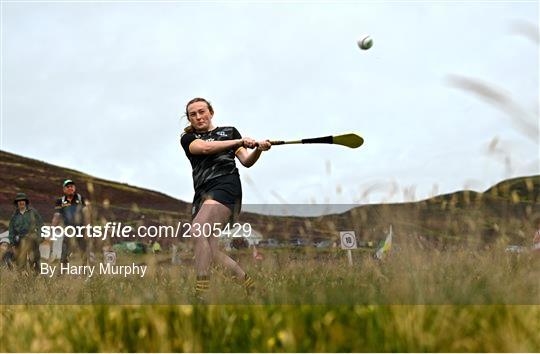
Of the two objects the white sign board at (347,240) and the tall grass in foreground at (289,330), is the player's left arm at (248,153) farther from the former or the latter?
the white sign board at (347,240)

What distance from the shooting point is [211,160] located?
577 centimetres

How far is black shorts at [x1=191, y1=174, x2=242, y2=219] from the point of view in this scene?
5.58m

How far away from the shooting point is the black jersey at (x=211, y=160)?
5.73 meters

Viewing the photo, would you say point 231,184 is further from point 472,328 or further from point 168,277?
point 472,328

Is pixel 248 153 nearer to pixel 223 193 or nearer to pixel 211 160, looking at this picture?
pixel 211 160

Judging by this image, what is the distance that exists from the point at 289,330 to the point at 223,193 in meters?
2.46

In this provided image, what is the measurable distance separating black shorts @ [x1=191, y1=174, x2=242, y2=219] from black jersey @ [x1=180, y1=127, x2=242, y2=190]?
47mm

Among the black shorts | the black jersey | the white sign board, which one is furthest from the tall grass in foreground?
the white sign board

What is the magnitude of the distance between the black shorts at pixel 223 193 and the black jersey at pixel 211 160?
5cm

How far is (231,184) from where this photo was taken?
568 cm

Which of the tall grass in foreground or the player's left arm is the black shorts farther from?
the tall grass in foreground

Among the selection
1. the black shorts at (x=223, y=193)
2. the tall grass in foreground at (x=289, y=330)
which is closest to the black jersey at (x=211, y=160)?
the black shorts at (x=223, y=193)

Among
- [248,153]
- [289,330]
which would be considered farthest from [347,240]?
[289,330]

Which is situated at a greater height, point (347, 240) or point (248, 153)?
point (248, 153)
